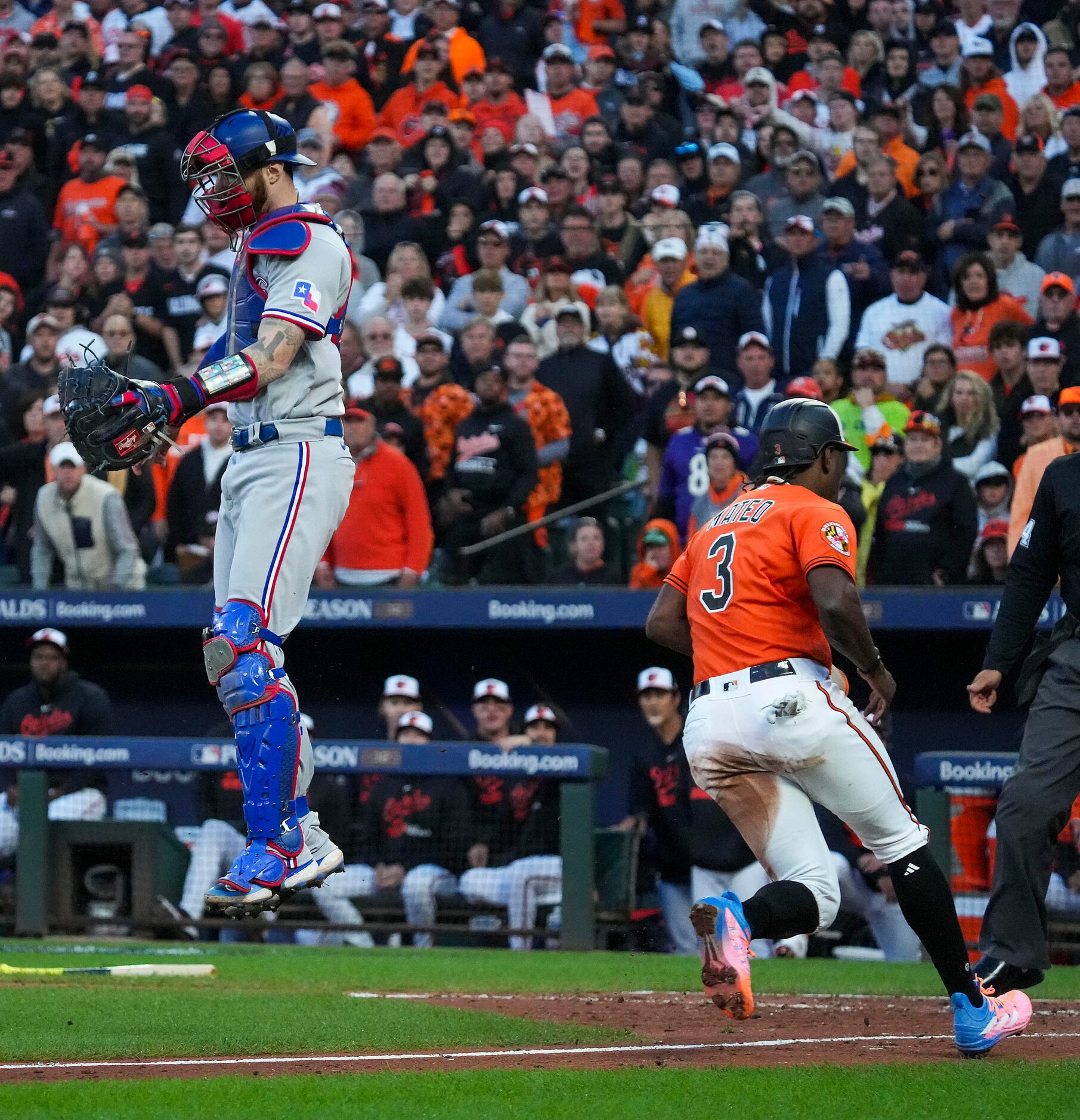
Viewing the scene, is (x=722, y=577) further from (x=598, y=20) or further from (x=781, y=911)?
(x=598, y=20)

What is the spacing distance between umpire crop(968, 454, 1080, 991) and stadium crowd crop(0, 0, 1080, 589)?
2771 millimetres

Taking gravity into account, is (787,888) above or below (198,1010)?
above

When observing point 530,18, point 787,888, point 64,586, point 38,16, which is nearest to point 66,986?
point 787,888

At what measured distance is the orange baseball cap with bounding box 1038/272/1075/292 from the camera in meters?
10.7

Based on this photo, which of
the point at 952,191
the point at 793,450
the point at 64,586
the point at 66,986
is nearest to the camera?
the point at 793,450

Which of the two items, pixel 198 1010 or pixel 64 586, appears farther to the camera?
pixel 64 586

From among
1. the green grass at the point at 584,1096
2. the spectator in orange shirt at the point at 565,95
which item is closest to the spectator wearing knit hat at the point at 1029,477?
the green grass at the point at 584,1096

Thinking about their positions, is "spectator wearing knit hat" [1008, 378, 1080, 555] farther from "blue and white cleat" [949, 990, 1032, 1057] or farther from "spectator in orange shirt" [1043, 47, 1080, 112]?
"blue and white cleat" [949, 990, 1032, 1057]

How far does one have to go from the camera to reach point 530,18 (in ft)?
50.5

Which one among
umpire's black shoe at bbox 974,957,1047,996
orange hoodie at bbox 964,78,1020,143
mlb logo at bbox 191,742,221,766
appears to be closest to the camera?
umpire's black shoe at bbox 974,957,1047,996

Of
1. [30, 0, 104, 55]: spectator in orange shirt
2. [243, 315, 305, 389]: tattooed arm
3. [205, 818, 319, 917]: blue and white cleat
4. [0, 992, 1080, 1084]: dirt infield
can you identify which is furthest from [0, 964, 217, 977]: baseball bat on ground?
[30, 0, 104, 55]: spectator in orange shirt

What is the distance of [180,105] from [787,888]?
11.7 meters

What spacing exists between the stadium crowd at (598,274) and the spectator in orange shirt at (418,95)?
0.05 metres

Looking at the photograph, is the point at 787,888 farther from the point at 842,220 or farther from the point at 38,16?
the point at 38,16
